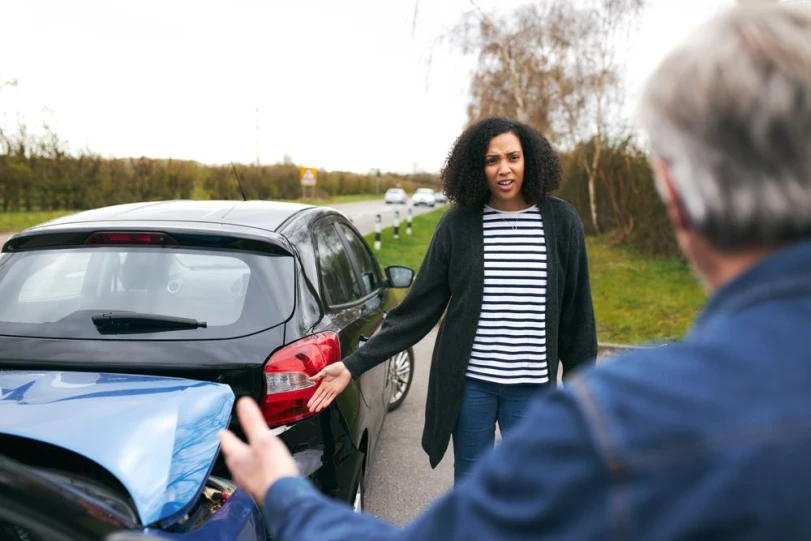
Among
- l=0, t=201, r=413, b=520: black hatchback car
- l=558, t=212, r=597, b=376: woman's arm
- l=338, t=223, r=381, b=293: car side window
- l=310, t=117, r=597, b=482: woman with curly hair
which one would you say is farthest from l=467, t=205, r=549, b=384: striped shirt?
l=338, t=223, r=381, b=293: car side window

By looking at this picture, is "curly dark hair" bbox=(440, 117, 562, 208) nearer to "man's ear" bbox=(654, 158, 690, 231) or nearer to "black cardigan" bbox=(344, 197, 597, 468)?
"black cardigan" bbox=(344, 197, 597, 468)

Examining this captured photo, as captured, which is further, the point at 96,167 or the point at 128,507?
the point at 96,167

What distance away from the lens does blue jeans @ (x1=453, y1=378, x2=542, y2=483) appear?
2488 millimetres

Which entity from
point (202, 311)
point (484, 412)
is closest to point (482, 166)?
point (484, 412)

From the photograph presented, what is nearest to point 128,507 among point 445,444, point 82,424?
point 82,424

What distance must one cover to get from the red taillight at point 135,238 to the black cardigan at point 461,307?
0.94 metres

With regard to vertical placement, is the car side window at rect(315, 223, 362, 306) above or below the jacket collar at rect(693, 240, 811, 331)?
below

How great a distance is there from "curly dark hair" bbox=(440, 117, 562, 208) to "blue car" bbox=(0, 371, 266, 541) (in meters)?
1.21

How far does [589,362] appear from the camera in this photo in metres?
2.59

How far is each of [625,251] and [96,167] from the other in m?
17.1

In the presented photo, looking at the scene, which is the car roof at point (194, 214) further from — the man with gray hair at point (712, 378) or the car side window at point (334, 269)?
the man with gray hair at point (712, 378)

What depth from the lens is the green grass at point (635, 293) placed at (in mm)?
7602

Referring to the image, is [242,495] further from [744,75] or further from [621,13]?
[621,13]

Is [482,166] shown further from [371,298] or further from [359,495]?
[359,495]
